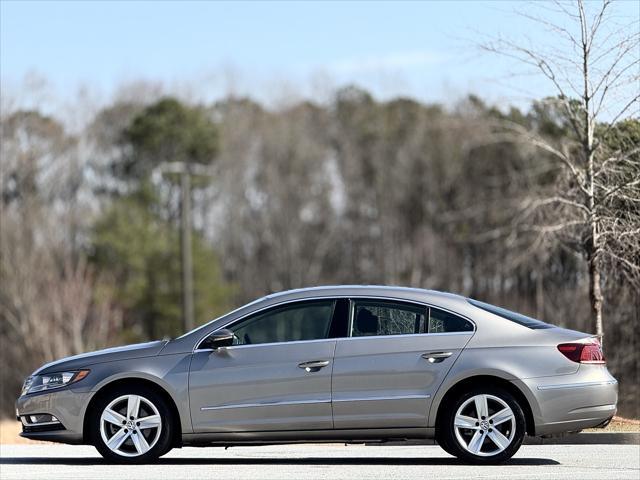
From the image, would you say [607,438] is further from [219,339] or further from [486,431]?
[219,339]

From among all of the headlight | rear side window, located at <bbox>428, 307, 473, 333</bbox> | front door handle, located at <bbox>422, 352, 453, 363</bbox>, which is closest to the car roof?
rear side window, located at <bbox>428, 307, 473, 333</bbox>

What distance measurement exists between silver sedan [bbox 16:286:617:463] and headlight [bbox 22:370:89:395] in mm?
19

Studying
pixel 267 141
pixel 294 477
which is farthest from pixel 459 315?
pixel 267 141

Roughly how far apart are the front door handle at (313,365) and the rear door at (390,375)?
99 millimetres

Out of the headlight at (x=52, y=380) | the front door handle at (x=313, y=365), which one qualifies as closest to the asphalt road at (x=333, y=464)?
the headlight at (x=52, y=380)

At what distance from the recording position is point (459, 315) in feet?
35.2

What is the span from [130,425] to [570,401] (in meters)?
3.66

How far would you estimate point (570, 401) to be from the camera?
10.4 m

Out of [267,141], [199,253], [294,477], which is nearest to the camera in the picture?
[294,477]

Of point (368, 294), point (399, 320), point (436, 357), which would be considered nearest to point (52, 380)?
point (368, 294)

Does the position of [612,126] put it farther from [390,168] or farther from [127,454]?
[390,168]

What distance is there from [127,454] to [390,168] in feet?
204

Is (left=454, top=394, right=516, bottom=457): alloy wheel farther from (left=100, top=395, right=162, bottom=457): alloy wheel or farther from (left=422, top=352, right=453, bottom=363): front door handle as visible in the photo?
(left=100, top=395, right=162, bottom=457): alloy wheel

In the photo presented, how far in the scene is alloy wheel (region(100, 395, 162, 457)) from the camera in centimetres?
1071
